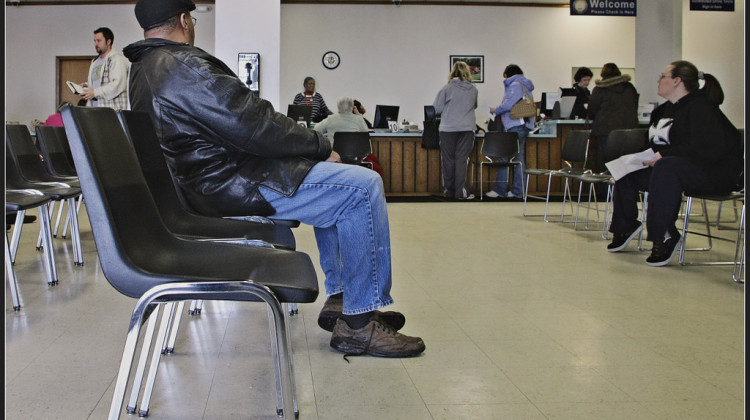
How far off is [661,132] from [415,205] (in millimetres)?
3822

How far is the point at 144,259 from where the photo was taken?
1449 millimetres

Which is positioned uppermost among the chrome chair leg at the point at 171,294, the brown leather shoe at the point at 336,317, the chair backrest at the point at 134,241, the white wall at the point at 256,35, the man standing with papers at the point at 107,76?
the white wall at the point at 256,35

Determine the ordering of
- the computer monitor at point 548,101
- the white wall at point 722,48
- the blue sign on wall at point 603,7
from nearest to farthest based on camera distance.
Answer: the computer monitor at point 548,101, the blue sign on wall at point 603,7, the white wall at point 722,48

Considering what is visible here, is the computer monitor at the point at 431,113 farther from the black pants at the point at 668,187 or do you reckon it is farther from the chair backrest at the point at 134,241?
the chair backrest at the point at 134,241

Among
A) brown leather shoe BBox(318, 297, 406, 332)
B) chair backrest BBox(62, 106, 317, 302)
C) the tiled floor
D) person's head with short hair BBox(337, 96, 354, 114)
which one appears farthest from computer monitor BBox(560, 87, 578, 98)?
chair backrest BBox(62, 106, 317, 302)

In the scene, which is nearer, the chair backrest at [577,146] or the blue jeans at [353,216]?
the blue jeans at [353,216]

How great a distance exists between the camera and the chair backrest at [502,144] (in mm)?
8164

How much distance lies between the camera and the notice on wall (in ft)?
31.4

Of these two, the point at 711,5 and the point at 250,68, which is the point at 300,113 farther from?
the point at 711,5

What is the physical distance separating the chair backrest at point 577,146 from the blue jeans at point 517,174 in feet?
6.92

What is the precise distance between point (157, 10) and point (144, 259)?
0.94 metres

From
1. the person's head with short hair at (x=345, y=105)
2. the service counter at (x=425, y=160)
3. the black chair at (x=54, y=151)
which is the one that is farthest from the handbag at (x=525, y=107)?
the black chair at (x=54, y=151)

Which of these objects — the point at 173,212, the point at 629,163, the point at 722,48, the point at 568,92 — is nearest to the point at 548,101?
the point at 568,92

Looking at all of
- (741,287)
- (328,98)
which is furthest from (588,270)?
(328,98)
